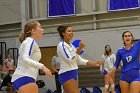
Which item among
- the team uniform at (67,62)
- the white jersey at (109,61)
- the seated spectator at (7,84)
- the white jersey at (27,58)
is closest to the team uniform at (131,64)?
the team uniform at (67,62)

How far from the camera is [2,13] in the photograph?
1692 cm

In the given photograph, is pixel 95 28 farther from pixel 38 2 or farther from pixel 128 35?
pixel 128 35

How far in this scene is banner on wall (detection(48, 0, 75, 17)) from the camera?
14.8m

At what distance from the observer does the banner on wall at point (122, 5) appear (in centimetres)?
1332

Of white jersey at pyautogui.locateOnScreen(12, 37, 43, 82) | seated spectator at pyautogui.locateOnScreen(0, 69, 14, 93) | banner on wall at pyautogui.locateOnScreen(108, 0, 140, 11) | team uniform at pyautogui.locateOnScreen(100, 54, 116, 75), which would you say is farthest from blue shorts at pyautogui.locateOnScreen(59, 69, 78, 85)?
banner on wall at pyautogui.locateOnScreen(108, 0, 140, 11)

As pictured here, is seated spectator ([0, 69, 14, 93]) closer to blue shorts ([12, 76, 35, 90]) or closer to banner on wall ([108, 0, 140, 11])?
banner on wall ([108, 0, 140, 11])

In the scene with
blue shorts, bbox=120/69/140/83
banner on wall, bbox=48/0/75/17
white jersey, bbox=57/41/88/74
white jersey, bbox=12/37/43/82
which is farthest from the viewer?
banner on wall, bbox=48/0/75/17

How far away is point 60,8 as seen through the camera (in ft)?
49.3

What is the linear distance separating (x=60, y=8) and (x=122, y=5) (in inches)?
112

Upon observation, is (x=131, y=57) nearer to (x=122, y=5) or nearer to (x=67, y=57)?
(x=67, y=57)

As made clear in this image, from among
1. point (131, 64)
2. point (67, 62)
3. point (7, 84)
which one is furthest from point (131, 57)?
point (7, 84)

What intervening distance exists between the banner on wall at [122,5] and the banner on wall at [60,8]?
1746 millimetres

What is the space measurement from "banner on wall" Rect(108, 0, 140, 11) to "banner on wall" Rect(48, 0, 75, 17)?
175 cm

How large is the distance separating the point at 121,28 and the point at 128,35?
792 cm
